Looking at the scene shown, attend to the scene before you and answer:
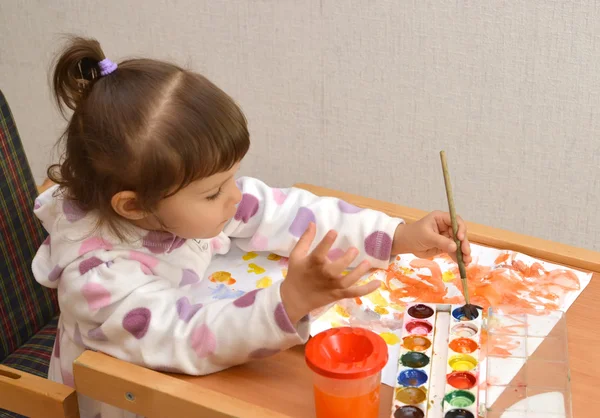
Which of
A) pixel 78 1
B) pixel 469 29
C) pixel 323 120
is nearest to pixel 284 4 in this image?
pixel 323 120

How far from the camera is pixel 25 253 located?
122 cm

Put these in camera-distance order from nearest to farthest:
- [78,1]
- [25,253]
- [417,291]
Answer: [417,291] < [25,253] < [78,1]

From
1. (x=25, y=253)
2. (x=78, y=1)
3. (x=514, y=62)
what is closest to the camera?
(x=25, y=253)

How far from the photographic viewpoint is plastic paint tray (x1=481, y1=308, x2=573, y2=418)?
2.52ft

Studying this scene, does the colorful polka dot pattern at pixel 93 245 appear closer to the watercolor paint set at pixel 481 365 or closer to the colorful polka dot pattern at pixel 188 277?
the colorful polka dot pattern at pixel 188 277

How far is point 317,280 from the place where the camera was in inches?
30.5

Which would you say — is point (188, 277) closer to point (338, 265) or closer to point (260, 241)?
point (260, 241)

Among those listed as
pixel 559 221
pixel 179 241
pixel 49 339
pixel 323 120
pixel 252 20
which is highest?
pixel 252 20

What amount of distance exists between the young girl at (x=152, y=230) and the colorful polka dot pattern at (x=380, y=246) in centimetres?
3

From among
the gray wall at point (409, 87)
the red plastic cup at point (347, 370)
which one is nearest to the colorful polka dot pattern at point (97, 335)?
the red plastic cup at point (347, 370)

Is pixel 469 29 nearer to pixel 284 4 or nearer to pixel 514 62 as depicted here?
pixel 514 62

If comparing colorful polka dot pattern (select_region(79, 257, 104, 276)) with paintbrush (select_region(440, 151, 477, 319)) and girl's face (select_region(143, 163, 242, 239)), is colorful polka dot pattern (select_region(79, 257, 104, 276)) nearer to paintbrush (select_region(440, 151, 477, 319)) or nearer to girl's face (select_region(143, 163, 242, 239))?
girl's face (select_region(143, 163, 242, 239))

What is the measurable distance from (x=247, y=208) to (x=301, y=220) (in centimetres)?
7

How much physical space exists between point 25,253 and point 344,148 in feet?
2.41
